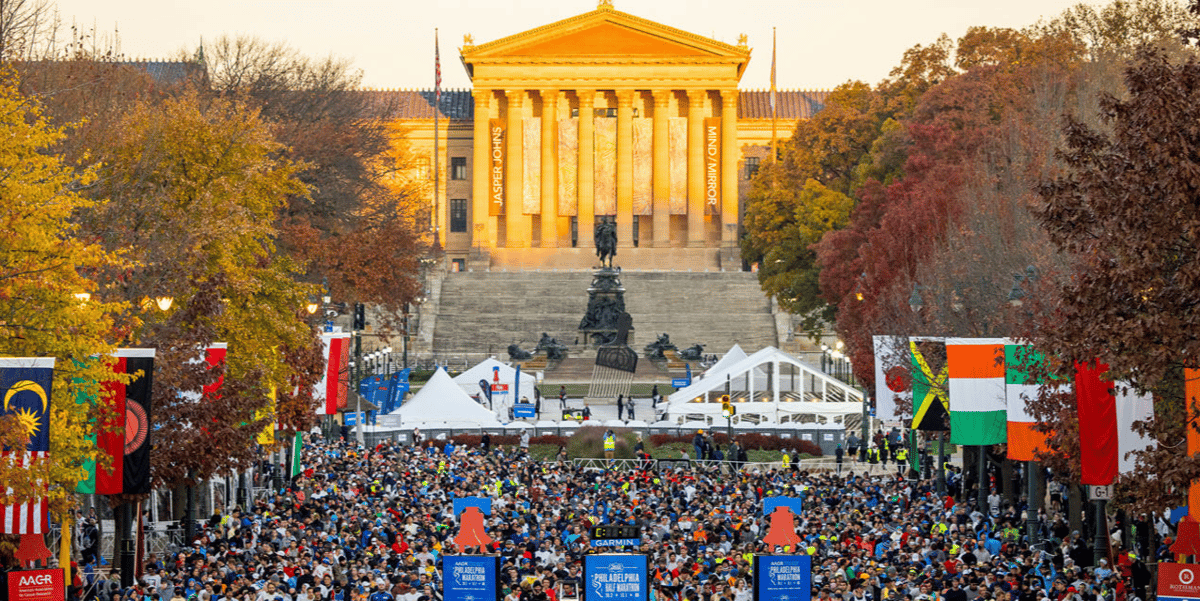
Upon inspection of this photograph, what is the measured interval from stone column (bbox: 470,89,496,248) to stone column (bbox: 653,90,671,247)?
35.3 ft

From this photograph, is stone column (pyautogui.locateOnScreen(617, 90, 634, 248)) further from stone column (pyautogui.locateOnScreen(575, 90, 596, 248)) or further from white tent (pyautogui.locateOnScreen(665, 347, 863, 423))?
white tent (pyautogui.locateOnScreen(665, 347, 863, 423))

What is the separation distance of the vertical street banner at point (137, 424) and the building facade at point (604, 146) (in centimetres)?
8870

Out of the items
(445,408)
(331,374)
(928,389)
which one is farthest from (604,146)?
(928,389)

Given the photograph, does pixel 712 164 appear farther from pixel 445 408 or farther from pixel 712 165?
pixel 445 408

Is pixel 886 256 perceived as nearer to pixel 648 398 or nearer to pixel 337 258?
pixel 648 398

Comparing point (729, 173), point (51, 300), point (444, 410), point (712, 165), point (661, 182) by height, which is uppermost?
point (712, 165)

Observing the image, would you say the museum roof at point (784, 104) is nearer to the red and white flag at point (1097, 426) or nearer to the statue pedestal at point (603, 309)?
the statue pedestal at point (603, 309)

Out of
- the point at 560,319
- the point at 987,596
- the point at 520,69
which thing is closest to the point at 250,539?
the point at 987,596

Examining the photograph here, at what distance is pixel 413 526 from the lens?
29.4 meters

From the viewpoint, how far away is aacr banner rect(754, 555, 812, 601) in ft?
67.9

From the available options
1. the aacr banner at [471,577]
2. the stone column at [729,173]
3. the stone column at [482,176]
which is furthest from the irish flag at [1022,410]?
the stone column at [482,176]

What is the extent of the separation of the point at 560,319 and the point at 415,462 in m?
47.3

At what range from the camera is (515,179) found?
11356 centimetres

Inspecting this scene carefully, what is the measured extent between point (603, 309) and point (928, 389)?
39.8 meters
